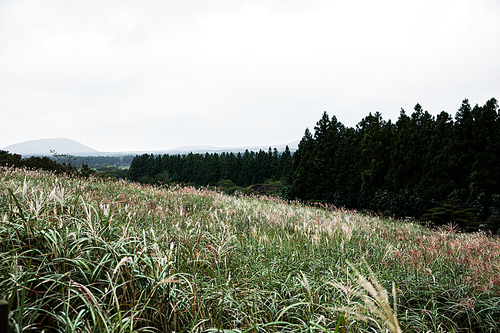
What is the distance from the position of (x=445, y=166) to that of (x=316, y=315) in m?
21.3

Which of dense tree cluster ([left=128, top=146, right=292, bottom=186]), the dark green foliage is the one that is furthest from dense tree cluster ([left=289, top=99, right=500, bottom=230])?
dense tree cluster ([left=128, top=146, right=292, bottom=186])

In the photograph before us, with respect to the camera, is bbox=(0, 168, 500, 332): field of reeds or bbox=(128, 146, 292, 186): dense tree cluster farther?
bbox=(128, 146, 292, 186): dense tree cluster

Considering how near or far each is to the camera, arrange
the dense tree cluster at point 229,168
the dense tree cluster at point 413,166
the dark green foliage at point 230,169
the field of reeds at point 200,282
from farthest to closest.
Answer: the dense tree cluster at point 229,168
the dark green foliage at point 230,169
the dense tree cluster at point 413,166
the field of reeds at point 200,282

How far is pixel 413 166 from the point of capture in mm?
20797

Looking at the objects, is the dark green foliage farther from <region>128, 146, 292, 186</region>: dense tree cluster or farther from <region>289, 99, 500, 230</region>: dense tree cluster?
<region>289, 99, 500, 230</region>: dense tree cluster

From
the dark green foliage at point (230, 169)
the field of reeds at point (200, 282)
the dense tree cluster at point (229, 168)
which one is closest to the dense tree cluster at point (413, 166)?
the dark green foliage at point (230, 169)

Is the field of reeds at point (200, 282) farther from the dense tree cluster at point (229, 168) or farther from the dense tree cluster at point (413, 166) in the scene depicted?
the dense tree cluster at point (229, 168)

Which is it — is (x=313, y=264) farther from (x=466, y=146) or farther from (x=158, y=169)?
(x=158, y=169)

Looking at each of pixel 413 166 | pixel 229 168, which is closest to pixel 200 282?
pixel 413 166

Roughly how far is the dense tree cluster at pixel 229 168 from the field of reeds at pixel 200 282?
3639cm

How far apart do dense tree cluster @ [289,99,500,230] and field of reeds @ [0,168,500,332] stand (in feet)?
47.1

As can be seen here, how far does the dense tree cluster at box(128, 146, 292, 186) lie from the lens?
44781mm

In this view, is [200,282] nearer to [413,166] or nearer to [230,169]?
[413,166]

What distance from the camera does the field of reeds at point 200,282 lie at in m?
1.61
